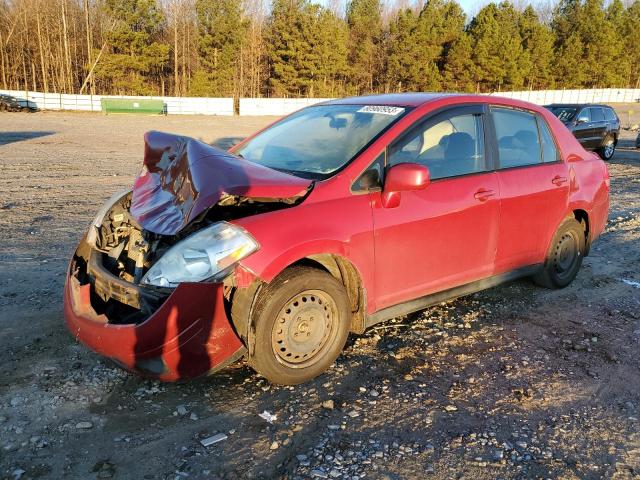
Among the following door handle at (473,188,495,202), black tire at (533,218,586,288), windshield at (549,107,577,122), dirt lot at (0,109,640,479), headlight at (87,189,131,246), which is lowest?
dirt lot at (0,109,640,479)

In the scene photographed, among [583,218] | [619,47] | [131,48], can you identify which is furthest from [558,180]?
[619,47]

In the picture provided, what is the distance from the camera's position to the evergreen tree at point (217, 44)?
51906 millimetres

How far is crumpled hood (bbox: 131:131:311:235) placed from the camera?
3.06 m

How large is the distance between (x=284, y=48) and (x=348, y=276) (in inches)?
2162

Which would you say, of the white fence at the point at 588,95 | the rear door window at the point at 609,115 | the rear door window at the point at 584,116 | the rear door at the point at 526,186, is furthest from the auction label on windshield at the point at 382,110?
the white fence at the point at 588,95

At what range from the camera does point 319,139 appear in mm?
4031

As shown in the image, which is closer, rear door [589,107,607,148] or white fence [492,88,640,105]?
rear door [589,107,607,148]

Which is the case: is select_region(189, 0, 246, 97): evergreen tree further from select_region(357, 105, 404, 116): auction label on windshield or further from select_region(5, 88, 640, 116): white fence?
select_region(357, 105, 404, 116): auction label on windshield

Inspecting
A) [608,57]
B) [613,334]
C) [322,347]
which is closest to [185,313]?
[322,347]

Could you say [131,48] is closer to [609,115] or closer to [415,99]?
[609,115]

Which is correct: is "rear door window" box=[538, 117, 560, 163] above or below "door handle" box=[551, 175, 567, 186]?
above

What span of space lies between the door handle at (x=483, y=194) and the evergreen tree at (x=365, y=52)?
5818cm

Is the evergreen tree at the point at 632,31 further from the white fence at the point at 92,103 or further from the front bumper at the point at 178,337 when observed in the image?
the front bumper at the point at 178,337

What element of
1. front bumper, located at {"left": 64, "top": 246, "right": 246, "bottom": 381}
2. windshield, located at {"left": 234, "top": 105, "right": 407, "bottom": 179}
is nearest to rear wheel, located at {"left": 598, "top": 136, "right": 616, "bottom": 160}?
windshield, located at {"left": 234, "top": 105, "right": 407, "bottom": 179}
